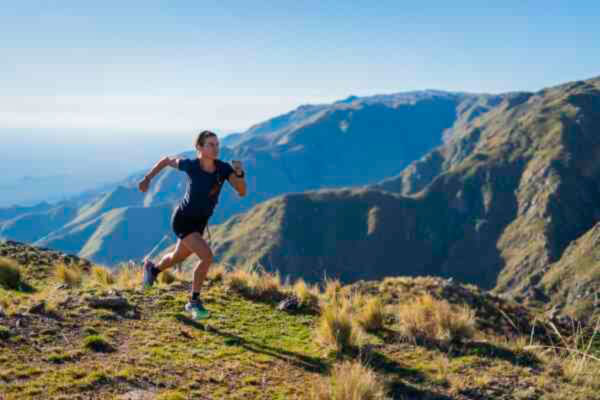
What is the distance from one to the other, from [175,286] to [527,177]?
207142 mm

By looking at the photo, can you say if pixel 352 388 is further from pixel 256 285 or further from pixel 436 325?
pixel 256 285

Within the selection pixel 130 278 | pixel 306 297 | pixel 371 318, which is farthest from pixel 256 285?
pixel 371 318

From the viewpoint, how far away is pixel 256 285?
10641 millimetres

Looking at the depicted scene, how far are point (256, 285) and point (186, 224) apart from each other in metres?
3.49

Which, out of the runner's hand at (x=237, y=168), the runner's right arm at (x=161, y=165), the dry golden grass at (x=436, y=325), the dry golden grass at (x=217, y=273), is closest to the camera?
the dry golden grass at (x=436, y=325)

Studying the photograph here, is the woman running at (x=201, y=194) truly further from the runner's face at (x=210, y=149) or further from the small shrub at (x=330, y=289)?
the small shrub at (x=330, y=289)

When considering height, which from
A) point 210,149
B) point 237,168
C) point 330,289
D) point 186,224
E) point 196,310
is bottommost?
point 330,289

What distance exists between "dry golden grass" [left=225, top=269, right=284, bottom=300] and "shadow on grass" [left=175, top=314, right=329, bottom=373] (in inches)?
104

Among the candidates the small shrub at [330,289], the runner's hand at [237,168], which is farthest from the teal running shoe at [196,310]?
the small shrub at [330,289]

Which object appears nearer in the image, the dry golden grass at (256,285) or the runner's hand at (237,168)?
the runner's hand at (237,168)

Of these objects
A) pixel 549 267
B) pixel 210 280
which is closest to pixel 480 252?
pixel 549 267

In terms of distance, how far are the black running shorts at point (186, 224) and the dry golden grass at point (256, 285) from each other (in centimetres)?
319

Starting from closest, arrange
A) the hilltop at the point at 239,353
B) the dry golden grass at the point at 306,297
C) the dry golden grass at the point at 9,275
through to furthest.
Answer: the hilltop at the point at 239,353
the dry golden grass at the point at 306,297
the dry golden grass at the point at 9,275

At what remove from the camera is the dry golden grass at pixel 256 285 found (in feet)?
34.4
